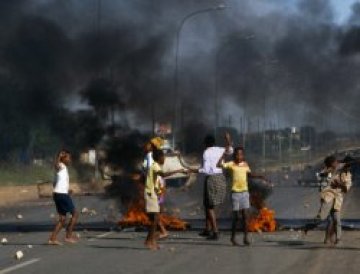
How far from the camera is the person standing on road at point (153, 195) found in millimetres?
14516

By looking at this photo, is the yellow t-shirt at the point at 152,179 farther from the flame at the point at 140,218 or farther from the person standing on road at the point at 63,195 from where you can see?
the flame at the point at 140,218

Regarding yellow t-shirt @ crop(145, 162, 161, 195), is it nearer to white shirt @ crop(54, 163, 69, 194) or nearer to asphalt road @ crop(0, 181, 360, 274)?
asphalt road @ crop(0, 181, 360, 274)

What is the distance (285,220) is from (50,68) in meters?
6.10

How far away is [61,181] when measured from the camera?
51.8 ft

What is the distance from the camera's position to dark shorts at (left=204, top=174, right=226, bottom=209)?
52.1ft

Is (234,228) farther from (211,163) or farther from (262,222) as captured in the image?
(262,222)

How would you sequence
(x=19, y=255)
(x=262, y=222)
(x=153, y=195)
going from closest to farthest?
(x=19, y=255), (x=153, y=195), (x=262, y=222)

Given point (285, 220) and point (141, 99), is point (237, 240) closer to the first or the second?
point (285, 220)

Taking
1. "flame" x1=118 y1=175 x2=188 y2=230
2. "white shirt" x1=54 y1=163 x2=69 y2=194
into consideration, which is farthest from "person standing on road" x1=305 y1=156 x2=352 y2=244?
"white shirt" x1=54 y1=163 x2=69 y2=194

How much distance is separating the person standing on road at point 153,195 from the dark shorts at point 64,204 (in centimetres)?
154

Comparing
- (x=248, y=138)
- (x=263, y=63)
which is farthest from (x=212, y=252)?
(x=248, y=138)

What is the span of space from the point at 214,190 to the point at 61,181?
8.40 ft

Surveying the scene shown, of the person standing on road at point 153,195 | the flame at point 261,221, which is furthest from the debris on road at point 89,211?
the person standing on road at point 153,195

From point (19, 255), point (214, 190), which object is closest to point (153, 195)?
point (214, 190)
